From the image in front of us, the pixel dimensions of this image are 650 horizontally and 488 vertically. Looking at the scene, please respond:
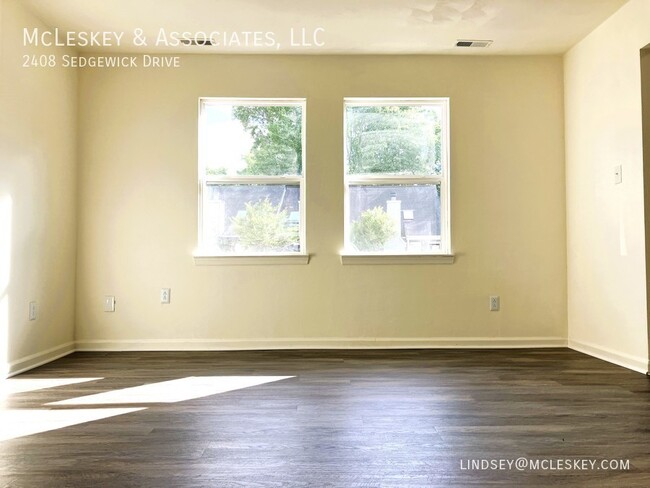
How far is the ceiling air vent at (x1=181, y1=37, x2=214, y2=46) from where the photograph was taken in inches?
148

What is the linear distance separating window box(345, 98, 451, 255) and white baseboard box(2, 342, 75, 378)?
2.43 m

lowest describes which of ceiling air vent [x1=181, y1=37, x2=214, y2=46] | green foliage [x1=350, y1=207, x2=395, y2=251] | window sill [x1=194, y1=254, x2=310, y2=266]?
window sill [x1=194, y1=254, x2=310, y2=266]

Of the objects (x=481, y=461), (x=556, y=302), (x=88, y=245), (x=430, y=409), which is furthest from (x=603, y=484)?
(x=88, y=245)

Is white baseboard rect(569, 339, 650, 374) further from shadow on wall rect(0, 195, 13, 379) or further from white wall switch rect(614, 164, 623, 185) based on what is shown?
shadow on wall rect(0, 195, 13, 379)

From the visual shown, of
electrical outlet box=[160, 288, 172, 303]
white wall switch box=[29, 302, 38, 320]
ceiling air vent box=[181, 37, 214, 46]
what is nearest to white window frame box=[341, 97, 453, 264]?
ceiling air vent box=[181, 37, 214, 46]

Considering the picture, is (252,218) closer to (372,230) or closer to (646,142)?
(372,230)

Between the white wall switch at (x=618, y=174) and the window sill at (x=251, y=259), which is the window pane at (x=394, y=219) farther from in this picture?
the white wall switch at (x=618, y=174)

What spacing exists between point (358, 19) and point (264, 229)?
71.3 inches

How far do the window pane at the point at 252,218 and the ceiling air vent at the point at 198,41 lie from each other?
45.6 inches

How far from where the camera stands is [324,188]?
159 inches

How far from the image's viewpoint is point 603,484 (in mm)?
1526

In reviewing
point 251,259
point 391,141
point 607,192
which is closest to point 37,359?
point 251,259

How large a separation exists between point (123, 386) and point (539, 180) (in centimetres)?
359

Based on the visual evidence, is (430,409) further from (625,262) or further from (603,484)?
(625,262)
